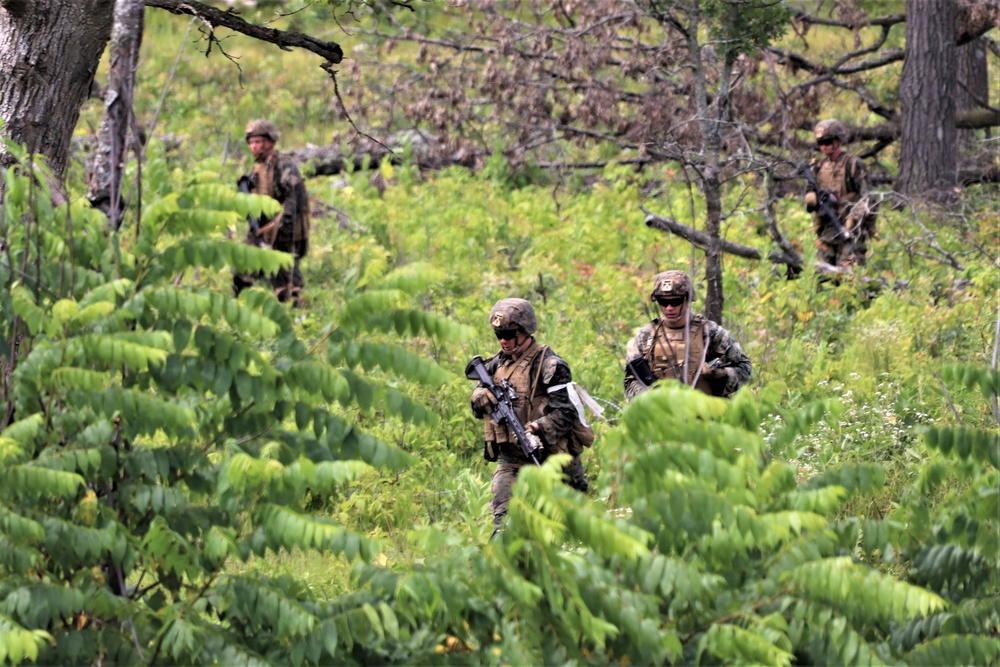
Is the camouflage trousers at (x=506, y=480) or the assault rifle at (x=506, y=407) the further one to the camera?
the camouflage trousers at (x=506, y=480)

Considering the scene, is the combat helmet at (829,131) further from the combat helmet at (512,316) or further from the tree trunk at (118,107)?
the tree trunk at (118,107)

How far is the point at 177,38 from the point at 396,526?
2052cm

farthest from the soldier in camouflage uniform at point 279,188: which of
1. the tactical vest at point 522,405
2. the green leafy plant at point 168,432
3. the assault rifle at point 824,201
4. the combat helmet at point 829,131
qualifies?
the green leafy plant at point 168,432

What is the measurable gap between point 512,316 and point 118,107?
288cm

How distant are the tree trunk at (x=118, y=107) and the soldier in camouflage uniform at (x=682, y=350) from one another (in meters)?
3.40

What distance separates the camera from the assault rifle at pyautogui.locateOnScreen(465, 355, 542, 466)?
645 centimetres

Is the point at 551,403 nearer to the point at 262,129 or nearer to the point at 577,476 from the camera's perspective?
the point at 577,476

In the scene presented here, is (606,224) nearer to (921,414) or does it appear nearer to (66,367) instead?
(921,414)

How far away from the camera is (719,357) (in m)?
7.09

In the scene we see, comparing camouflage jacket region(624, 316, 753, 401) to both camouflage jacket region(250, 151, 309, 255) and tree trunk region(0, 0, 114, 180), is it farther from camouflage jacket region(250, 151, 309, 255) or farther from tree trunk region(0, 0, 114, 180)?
camouflage jacket region(250, 151, 309, 255)

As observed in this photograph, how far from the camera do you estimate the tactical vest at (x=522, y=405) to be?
6.67 m

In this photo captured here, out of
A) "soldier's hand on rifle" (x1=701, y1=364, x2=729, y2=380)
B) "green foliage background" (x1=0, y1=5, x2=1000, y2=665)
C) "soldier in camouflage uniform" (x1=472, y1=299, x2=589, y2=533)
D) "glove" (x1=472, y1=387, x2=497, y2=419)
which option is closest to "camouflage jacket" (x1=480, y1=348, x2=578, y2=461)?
"soldier in camouflage uniform" (x1=472, y1=299, x2=589, y2=533)

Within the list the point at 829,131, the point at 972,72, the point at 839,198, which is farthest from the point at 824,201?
the point at 972,72

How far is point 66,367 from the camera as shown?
3.45 metres
